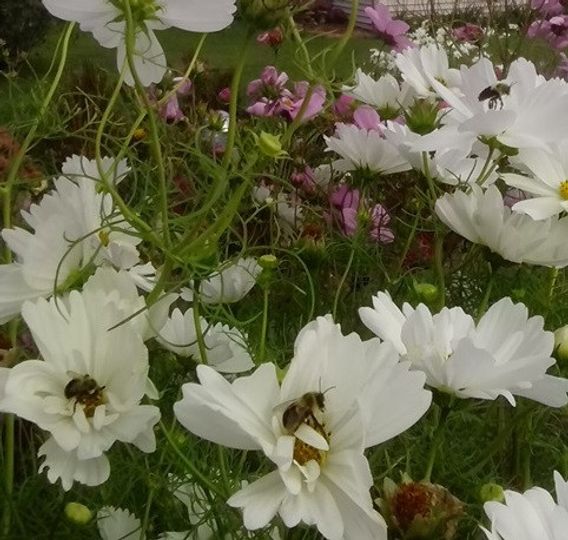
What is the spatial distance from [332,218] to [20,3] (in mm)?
2723

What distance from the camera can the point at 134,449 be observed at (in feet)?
1.46

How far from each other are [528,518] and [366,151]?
39cm

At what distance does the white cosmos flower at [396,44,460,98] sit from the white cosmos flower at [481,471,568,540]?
32 centimetres

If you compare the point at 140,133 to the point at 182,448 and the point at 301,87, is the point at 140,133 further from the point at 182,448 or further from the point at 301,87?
the point at 182,448

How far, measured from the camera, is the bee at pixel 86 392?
32 centimetres

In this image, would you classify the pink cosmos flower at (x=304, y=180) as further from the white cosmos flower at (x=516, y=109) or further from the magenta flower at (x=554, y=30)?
the magenta flower at (x=554, y=30)

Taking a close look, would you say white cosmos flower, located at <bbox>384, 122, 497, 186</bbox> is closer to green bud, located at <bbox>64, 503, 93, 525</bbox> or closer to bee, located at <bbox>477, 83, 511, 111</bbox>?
bee, located at <bbox>477, 83, 511, 111</bbox>

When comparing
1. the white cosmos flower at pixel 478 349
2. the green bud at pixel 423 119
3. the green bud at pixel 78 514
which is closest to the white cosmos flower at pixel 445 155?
the green bud at pixel 423 119

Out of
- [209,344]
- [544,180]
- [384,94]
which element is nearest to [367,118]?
[384,94]

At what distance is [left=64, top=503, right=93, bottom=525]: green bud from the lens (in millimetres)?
369

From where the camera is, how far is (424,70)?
24.5 inches

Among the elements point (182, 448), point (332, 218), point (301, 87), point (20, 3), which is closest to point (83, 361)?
point (182, 448)

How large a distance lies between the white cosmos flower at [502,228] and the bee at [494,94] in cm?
4

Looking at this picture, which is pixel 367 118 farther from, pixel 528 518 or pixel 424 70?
pixel 528 518
